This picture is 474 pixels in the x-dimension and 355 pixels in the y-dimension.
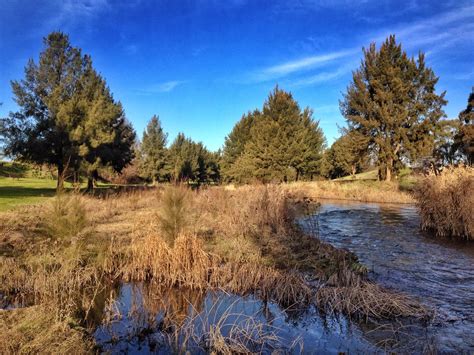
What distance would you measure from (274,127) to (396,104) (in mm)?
11515

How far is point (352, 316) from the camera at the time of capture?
18.1 ft

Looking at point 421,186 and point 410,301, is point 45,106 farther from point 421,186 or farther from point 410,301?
point 410,301

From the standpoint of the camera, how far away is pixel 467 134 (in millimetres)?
32188

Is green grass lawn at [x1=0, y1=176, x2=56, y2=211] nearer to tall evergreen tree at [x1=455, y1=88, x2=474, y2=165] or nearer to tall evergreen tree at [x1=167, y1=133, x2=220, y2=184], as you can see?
tall evergreen tree at [x1=167, y1=133, x2=220, y2=184]

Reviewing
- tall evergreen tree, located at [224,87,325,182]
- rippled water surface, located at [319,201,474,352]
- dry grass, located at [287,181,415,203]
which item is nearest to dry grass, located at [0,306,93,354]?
rippled water surface, located at [319,201,474,352]

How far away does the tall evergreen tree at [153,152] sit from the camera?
1860 inches

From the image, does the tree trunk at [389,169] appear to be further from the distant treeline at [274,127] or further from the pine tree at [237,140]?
the pine tree at [237,140]

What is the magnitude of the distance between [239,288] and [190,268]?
1098 millimetres

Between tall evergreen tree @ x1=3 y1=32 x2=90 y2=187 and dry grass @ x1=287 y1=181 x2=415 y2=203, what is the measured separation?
14976mm

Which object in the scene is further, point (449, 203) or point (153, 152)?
point (153, 152)

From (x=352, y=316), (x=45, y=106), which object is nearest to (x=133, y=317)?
(x=352, y=316)

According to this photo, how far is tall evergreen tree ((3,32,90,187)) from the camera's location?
856 inches

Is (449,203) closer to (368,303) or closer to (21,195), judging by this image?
(368,303)

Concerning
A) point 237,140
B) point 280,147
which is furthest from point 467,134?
point 237,140
